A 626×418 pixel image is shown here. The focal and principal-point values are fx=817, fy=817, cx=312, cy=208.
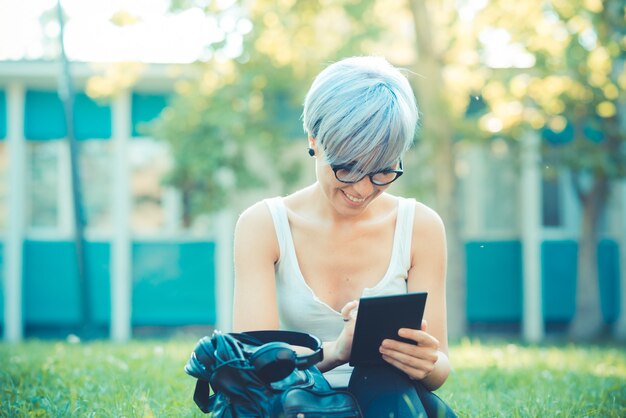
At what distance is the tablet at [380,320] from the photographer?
246 cm

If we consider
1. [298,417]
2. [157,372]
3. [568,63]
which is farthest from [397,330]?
[568,63]

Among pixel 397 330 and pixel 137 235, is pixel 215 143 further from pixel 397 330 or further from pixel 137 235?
pixel 397 330

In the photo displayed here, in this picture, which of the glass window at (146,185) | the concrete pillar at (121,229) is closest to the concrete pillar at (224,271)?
the glass window at (146,185)

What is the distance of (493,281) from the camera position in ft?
44.0

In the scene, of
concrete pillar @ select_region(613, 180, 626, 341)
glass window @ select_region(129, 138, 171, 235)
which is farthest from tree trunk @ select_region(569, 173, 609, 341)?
glass window @ select_region(129, 138, 171, 235)

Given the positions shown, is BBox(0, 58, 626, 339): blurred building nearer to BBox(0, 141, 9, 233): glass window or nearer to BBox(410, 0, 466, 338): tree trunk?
BBox(0, 141, 9, 233): glass window

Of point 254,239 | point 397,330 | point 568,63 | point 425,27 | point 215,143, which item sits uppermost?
point 425,27

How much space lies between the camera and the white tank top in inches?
116

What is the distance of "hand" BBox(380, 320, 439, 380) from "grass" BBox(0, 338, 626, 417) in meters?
0.94

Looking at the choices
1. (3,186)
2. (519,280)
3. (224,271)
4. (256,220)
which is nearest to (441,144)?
(519,280)

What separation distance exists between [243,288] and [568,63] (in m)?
7.63

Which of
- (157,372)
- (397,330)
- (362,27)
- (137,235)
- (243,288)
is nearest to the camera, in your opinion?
(397,330)

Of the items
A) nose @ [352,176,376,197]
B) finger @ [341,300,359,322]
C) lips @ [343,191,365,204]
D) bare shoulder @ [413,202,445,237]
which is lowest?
finger @ [341,300,359,322]

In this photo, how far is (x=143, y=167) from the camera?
1339 cm
